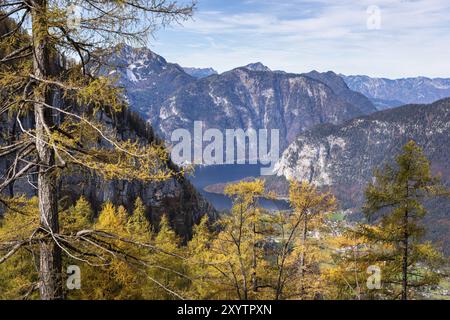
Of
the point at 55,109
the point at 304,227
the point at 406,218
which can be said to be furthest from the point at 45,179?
the point at 304,227

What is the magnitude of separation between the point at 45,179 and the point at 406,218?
48.8ft

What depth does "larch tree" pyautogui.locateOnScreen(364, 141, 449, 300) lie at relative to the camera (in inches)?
682

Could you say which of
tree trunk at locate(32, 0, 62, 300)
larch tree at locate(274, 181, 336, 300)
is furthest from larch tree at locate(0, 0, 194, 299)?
larch tree at locate(274, 181, 336, 300)

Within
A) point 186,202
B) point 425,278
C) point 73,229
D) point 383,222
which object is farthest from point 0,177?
point 186,202

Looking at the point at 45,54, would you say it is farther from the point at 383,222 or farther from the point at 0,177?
the point at 383,222

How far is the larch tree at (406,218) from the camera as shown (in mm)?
17312

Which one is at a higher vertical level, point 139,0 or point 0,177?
point 139,0

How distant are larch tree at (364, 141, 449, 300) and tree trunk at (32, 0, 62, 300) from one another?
14158 millimetres

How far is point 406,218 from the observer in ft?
57.5

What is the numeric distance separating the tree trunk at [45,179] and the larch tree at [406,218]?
14.2 metres

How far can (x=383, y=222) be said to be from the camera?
18.6 metres

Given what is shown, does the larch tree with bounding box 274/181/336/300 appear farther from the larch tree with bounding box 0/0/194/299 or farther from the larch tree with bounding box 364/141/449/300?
the larch tree with bounding box 0/0/194/299

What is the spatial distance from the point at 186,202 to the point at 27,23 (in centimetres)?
11329
